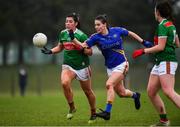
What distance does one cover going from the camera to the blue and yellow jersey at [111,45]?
1367cm

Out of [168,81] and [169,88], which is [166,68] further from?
[169,88]

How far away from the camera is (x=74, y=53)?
47.7ft

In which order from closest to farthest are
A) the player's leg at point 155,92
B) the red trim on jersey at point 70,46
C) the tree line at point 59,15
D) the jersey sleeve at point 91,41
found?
the player's leg at point 155,92 < the jersey sleeve at point 91,41 < the red trim on jersey at point 70,46 < the tree line at point 59,15

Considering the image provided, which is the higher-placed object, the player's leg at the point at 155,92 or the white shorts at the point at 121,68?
the white shorts at the point at 121,68

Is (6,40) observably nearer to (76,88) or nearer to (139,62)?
(139,62)

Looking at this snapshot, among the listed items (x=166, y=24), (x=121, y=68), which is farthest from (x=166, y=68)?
(x=121, y=68)

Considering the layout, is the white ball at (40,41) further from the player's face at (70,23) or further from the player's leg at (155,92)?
the player's leg at (155,92)

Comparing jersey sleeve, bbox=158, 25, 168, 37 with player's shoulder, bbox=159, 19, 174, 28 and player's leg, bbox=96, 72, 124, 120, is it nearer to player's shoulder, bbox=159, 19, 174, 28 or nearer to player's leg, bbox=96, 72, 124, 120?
player's shoulder, bbox=159, 19, 174, 28

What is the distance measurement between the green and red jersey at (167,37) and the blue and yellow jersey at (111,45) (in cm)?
132

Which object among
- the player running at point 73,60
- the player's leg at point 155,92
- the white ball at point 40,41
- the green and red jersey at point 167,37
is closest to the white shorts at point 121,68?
the player running at point 73,60

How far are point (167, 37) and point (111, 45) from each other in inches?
63.4

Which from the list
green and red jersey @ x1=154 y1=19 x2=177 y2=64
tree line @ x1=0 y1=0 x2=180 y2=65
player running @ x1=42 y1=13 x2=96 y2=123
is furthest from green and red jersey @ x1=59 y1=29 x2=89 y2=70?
tree line @ x1=0 y1=0 x2=180 y2=65

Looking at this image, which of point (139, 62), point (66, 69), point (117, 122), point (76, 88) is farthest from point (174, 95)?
point (139, 62)

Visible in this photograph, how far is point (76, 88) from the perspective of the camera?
44062 mm
